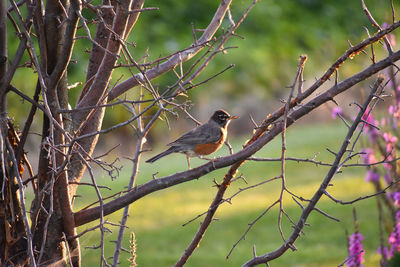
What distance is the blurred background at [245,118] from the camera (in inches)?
272

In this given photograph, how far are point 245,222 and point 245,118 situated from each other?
8813 millimetres

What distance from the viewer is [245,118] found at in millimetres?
16469

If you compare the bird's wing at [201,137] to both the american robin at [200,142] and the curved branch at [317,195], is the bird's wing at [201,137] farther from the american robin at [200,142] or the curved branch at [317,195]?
the curved branch at [317,195]

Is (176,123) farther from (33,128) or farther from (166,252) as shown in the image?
(166,252)

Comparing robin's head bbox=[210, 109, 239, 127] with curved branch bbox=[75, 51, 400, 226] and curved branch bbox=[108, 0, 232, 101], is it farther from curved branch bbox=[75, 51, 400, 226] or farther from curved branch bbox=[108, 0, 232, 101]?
curved branch bbox=[75, 51, 400, 226]

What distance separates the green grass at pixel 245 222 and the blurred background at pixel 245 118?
0.05ft

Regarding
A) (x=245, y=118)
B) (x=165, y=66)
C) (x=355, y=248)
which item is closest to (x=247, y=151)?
(x=165, y=66)

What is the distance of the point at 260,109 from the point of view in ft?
54.8

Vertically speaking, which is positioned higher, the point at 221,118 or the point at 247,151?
the point at 221,118

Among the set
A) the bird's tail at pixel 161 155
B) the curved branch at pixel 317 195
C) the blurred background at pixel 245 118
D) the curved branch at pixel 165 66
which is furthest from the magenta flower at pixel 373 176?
the curved branch at pixel 317 195

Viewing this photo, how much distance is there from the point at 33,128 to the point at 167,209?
413 cm

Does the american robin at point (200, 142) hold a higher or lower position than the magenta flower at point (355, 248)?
higher

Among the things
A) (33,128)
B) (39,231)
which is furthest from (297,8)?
(39,231)

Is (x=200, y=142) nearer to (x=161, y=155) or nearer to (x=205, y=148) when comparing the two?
(x=205, y=148)
